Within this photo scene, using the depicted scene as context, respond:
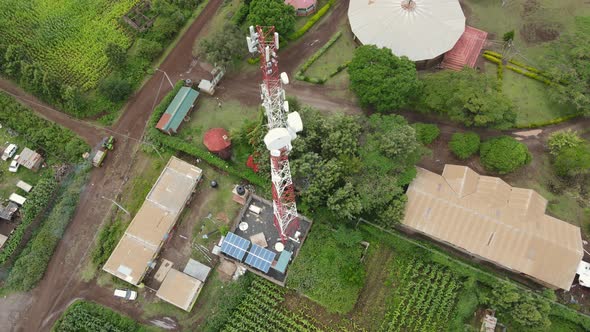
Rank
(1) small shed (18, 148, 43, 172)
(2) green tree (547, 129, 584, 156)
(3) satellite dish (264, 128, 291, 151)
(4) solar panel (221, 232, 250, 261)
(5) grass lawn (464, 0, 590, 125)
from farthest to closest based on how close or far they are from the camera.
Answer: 1. (5) grass lawn (464, 0, 590, 125)
2. (1) small shed (18, 148, 43, 172)
3. (2) green tree (547, 129, 584, 156)
4. (4) solar panel (221, 232, 250, 261)
5. (3) satellite dish (264, 128, 291, 151)

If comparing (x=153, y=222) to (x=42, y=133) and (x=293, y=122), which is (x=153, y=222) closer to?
(x=42, y=133)

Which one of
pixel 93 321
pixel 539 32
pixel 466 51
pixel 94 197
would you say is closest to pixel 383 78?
pixel 466 51

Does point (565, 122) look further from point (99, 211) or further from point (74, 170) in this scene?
point (74, 170)

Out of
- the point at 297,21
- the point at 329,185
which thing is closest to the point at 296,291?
the point at 329,185

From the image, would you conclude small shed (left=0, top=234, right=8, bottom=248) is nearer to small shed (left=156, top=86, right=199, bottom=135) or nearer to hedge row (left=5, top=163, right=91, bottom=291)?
hedge row (left=5, top=163, right=91, bottom=291)

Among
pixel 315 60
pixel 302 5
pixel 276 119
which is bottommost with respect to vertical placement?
pixel 276 119

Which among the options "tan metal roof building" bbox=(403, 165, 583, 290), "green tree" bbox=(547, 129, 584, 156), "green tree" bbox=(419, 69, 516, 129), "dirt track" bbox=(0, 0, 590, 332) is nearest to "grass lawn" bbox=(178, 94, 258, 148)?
"dirt track" bbox=(0, 0, 590, 332)

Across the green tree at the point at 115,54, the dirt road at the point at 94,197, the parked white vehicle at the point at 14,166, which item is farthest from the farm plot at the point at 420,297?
the parked white vehicle at the point at 14,166
